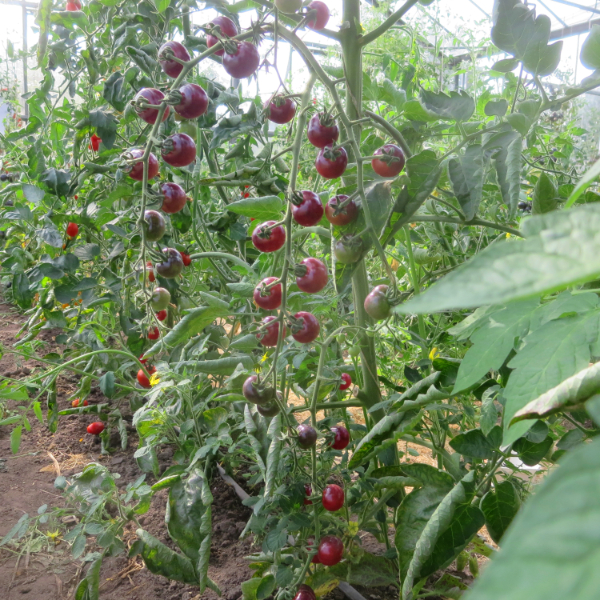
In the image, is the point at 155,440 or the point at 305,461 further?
the point at 155,440

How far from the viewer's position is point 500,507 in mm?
593

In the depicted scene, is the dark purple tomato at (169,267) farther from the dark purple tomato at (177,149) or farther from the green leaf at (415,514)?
the green leaf at (415,514)

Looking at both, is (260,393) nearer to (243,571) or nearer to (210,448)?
(210,448)

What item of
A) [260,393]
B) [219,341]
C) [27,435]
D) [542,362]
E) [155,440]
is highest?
[542,362]

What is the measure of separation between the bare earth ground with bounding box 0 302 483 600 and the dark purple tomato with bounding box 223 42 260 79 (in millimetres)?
868

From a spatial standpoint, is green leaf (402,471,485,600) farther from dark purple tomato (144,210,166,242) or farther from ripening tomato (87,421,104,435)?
ripening tomato (87,421,104,435)

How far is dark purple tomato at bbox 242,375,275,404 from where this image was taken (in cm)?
58

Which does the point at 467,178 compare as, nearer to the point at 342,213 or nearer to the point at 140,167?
the point at 342,213

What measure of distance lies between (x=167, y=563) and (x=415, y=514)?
0.48 meters

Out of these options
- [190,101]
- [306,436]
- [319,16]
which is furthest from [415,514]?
[319,16]

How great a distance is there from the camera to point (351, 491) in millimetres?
763

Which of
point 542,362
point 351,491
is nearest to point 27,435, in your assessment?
point 351,491

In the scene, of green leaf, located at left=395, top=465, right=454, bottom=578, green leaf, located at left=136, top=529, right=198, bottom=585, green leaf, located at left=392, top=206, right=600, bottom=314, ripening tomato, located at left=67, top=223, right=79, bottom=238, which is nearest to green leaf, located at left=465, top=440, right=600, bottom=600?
green leaf, located at left=392, top=206, right=600, bottom=314

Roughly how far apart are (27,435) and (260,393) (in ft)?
4.65
